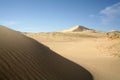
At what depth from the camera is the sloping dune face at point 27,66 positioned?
17.8 feet

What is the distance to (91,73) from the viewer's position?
29.9 feet

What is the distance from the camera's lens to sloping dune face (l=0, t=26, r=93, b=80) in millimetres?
5417

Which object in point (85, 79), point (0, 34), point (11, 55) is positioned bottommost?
point (85, 79)

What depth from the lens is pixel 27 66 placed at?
20.2ft

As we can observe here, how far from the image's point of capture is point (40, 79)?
595 centimetres

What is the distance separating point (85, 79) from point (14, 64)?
3.26m

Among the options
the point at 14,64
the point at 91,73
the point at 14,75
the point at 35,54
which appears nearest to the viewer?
the point at 14,75

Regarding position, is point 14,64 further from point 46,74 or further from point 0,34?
point 0,34

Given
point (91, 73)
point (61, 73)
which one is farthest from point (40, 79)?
point (91, 73)

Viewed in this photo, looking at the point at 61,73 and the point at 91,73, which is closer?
→ the point at 61,73

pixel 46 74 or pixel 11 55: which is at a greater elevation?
pixel 11 55

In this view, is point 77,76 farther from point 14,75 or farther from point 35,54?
point 14,75

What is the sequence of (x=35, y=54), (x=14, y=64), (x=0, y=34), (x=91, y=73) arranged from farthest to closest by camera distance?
(x=91, y=73), (x=35, y=54), (x=0, y=34), (x=14, y=64)

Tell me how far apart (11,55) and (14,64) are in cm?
48
